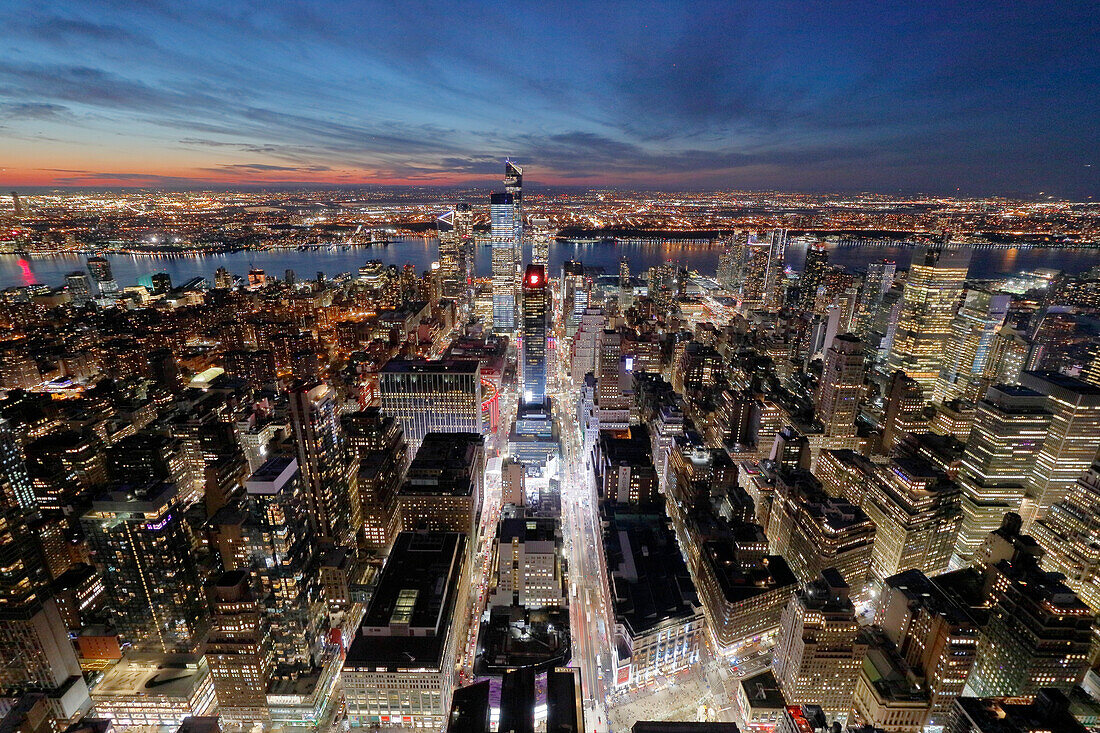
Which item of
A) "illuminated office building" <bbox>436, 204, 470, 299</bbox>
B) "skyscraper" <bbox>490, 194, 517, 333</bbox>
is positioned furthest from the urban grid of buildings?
"illuminated office building" <bbox>436, 204, 470, 299</bbox>

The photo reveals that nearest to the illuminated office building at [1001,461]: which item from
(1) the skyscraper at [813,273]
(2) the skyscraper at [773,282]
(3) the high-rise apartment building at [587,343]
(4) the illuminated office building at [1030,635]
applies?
(4) the illuminated office building at [1030,635]

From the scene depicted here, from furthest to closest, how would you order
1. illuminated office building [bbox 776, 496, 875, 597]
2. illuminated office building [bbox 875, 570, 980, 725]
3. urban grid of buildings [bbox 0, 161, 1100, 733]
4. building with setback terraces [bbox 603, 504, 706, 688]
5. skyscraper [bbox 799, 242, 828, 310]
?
skyscraper [bbox 799, 242, 828, 310], illuminated office building [bbox 776, 496, 875, 597], building with setback terraces [bbox 603, 504, 706, 688], urban grid of buildings [bbox 0, 161, 1100, 733], illuminated office building [bbox 875, 570, 980, 725]

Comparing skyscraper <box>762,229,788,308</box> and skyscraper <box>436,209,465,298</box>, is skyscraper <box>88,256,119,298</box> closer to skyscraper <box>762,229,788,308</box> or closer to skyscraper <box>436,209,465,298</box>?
skyscraper <box>436,209,465,298</box>

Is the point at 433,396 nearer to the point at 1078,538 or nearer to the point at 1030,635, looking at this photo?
the point at 1030,635

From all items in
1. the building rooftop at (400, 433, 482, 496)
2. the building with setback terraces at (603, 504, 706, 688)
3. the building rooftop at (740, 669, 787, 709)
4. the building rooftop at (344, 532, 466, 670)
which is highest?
the building rooftop at (400, 433, 482, 496)

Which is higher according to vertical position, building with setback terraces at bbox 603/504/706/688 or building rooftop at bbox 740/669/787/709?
building with setback terraces at bbox 603/504/706/688

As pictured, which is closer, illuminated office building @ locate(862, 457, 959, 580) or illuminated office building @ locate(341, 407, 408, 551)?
illuminated office building @ locate(862, 457, 959, 580)

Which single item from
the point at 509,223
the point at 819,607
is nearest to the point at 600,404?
the point at 819,607

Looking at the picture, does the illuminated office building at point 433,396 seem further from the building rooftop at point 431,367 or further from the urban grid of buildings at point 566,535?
the urban grid of buildings at point 566,535
